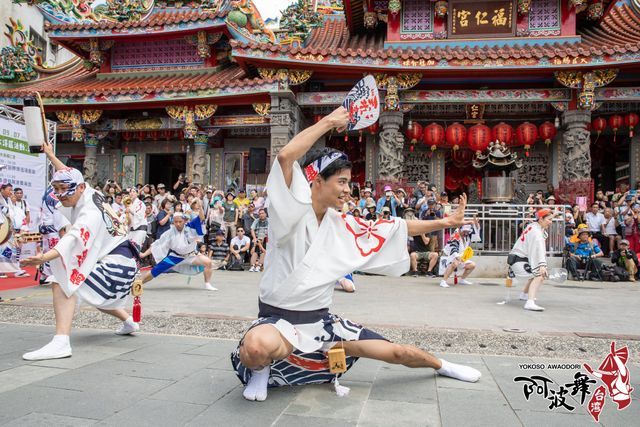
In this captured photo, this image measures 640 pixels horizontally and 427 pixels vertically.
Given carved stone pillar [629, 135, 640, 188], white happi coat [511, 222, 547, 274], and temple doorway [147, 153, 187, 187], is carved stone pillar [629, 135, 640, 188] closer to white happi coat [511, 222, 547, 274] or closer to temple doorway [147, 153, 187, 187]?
white happi coat [511, 222, 547, 274]

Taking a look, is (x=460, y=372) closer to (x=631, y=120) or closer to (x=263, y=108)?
(x=263, y=108)

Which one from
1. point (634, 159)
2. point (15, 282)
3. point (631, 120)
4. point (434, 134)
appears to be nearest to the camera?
point (15, 282)

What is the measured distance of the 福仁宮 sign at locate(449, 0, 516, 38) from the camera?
13.0 meters

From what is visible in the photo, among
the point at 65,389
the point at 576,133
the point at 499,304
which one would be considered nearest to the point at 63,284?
the point at 65,389

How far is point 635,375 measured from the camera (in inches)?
129

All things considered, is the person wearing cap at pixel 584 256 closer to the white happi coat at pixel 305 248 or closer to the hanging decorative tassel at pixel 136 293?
the white happi coat at pixel 305 248

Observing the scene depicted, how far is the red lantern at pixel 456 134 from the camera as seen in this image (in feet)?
41.9

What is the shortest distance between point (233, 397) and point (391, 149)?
10.3m

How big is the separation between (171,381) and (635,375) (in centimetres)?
305

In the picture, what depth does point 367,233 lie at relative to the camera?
2.93m

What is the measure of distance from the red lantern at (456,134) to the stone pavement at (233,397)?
979 centimetres

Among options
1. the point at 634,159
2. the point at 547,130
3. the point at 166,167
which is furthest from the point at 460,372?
Result: the point at 166,167

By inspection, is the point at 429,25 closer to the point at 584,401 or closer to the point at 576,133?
the point at 576,133

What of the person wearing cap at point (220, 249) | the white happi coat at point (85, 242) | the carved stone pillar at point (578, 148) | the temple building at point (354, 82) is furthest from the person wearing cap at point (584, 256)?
the white happi coat at point (85, 242)
